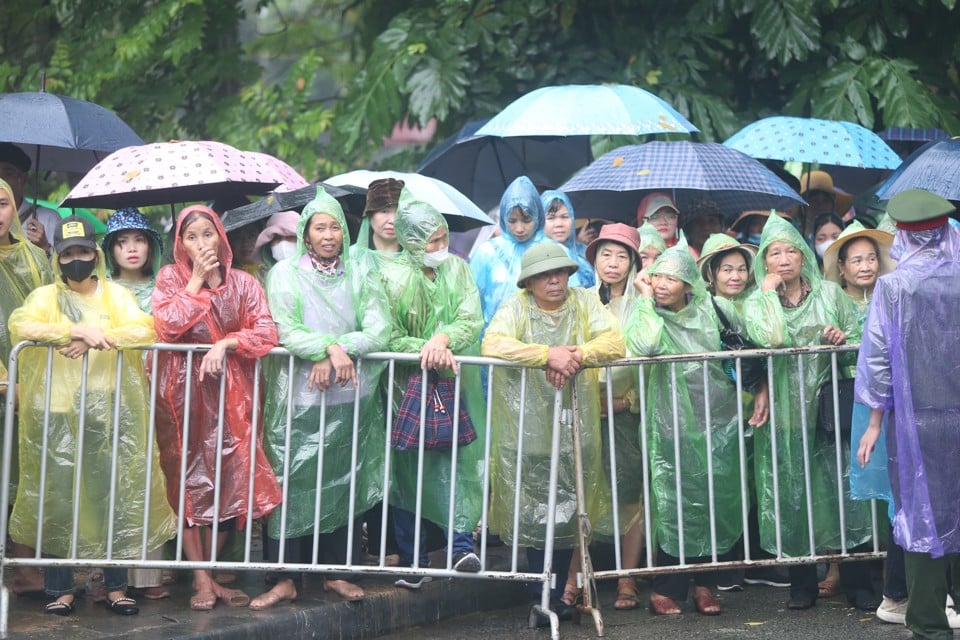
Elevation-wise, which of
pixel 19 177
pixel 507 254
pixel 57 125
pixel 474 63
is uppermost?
pixel 474 63

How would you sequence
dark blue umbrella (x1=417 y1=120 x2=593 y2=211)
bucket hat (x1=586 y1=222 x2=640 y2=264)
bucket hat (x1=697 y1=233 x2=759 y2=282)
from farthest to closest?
dark blue umbrella (x1=417 y1=120 x2=593 y2=211) < bucket hat (x1=586 y1=222 x2=640 y2=264) < bucket hat (x1=697 y1=233 x2=759 y2=282)

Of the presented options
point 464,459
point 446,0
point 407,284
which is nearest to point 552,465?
point 464,459

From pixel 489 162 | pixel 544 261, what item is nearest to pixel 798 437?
pixel 544 261

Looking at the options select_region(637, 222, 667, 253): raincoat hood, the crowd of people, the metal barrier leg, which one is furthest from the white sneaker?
select_region(637, 222, 667, 253): raincoat hood

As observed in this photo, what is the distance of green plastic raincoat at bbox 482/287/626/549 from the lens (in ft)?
21.2

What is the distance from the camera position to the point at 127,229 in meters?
6.43

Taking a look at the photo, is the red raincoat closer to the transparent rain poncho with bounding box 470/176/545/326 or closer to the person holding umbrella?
the person holding umbrella

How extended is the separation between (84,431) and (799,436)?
3.32 m

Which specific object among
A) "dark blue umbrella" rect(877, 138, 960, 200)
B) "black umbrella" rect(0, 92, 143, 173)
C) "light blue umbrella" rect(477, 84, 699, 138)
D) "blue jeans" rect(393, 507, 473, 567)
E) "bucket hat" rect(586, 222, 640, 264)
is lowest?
"blue jeans" rect(393, 507, 473, 567)

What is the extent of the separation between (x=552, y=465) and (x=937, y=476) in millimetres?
1641

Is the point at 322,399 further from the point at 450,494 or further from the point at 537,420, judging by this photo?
the point at 537,420

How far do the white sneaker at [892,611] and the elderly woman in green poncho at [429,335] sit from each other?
1.92m

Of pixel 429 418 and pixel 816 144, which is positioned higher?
pixel 816 144

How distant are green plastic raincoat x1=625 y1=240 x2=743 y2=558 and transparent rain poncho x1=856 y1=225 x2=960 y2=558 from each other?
939mm
